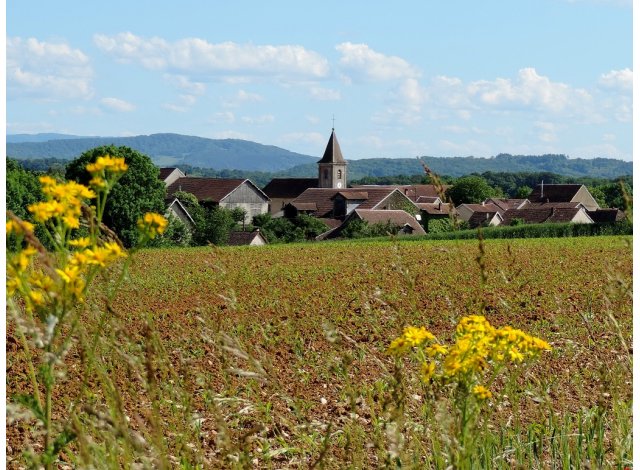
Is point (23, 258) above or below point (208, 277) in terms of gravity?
above

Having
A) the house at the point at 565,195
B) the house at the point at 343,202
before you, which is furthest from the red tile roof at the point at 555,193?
the house at the point at 343,202

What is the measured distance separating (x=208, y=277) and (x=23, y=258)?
42.4 ft

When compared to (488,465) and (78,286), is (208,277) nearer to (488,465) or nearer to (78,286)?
(488,465)

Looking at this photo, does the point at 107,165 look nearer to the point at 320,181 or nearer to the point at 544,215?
the point at 544,215

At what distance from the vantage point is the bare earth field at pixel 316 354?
9.17 feet

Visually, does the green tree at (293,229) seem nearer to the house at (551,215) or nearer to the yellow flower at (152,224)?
the house at (551,215)

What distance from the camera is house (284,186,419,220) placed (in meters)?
74.8

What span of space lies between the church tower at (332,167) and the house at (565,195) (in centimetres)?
3171

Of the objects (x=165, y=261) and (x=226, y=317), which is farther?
(x=165, y=261)

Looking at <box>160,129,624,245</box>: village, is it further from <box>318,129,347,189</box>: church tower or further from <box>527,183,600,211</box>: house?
<box>318,129,347,189</box>: church tower

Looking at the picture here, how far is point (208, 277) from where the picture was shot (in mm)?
15008

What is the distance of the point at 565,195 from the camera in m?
86.4

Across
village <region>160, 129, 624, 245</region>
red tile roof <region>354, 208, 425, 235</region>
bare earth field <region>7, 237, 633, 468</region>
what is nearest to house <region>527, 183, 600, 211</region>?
village <region>160, 129, 624, 245</region>

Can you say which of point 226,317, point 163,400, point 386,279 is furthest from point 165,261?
point 163,400
